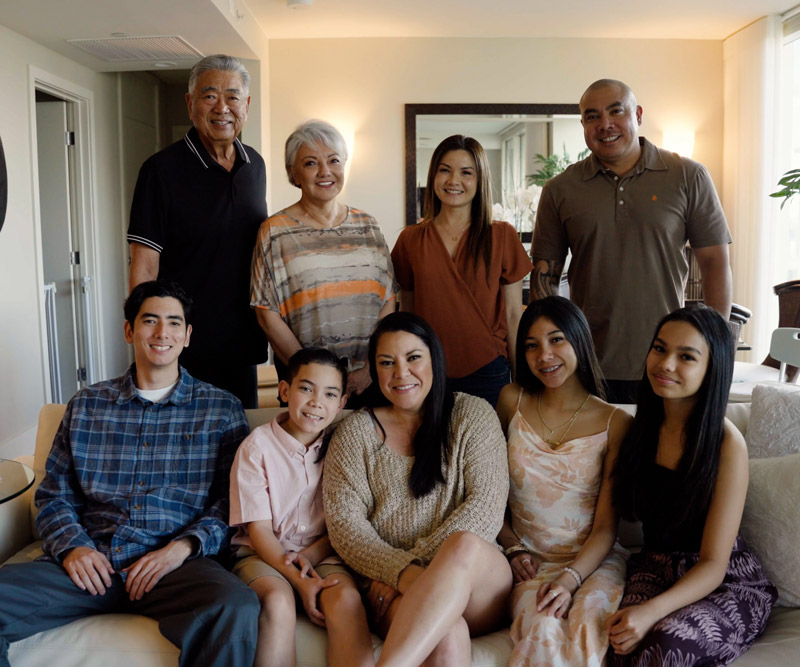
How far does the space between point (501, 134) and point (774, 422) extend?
14.7 feet

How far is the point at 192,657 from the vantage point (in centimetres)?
159

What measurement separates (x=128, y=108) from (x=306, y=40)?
1.56 metres

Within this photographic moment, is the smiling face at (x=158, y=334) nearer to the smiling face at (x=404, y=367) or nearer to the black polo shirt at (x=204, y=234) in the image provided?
the black polo shirt at (x=204, y=234)

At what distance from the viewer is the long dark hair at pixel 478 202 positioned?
2.23 meters

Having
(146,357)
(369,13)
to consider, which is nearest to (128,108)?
(369,13)

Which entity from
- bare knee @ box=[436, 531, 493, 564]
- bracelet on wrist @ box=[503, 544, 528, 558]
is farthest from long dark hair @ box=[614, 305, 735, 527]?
bare knee @ box=[436, 531, 493, 564]

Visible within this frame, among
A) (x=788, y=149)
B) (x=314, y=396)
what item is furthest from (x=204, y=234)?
(x=788, y=149)

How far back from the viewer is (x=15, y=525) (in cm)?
201

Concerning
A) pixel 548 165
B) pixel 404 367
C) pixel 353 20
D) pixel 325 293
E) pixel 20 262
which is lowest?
pixel 404 367

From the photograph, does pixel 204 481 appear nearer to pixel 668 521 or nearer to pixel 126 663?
pixel 126 663

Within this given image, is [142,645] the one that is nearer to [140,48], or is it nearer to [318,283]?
[318,283]

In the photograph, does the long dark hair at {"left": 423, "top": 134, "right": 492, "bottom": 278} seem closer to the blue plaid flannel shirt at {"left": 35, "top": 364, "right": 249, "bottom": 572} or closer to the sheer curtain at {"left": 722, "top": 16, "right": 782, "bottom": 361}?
the blue plaid flannel shirt at {"left": 35, "top": 364, "right": 249, "bottom": 572}

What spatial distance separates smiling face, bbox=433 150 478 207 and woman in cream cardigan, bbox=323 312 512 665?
1.67ft

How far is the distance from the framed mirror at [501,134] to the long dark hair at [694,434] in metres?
4.40
